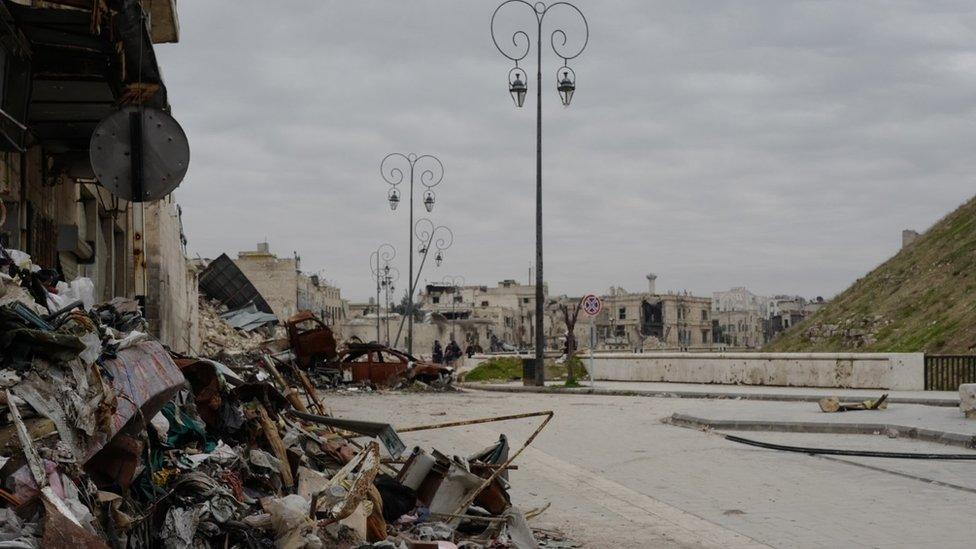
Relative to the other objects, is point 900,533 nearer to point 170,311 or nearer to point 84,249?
point 84,249

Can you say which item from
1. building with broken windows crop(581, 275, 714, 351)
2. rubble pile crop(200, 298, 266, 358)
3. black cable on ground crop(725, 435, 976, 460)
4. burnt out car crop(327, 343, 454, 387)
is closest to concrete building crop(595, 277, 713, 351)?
building with broken windows crop(581, 275, 714, 351)

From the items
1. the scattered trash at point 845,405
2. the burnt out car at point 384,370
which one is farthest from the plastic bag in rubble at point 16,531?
the burnt out car at point 384,370

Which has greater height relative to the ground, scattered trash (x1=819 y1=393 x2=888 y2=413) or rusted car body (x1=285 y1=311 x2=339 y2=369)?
rusted car body (x1=285 y1=311 x2=339 y2=369)

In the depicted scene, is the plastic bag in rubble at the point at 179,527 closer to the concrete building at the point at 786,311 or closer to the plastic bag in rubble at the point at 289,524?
the plastic bag in rubble at the point at 289,524

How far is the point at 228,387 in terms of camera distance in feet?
28.4

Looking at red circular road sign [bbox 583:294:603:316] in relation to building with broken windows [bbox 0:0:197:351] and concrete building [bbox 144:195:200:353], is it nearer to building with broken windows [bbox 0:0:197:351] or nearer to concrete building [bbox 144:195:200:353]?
concrete building [bbox 144:195:200:353]

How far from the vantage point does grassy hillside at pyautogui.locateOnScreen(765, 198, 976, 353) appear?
1538 inches

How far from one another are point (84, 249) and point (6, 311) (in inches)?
416

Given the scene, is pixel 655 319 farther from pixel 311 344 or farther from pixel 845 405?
pixel 845 405

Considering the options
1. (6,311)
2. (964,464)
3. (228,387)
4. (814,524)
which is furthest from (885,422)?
(6,311)

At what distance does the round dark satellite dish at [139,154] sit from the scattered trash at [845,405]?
12.8 meters

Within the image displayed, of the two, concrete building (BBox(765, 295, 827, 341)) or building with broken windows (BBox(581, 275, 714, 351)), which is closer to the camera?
concrete building (BBox(765, 295, 827, 341))

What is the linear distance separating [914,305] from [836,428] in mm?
31462

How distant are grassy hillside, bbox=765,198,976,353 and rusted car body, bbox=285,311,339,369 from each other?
21.5 m
